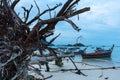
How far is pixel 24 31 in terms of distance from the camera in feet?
8.92

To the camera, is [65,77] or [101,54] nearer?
[65,77]

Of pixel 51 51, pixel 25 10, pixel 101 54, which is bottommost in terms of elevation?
pixel 101 54

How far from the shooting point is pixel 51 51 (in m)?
2.79

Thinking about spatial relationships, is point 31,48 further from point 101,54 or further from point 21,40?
point 101,54

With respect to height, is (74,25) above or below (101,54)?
above

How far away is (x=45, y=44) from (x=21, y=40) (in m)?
0.21

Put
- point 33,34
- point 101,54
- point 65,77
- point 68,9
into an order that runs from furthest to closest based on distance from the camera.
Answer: point 101,54 → point 65,77 → point 33,34 → point 68,9

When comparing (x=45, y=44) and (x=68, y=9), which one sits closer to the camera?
(x=68, y=9)

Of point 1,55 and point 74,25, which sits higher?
point 74,25

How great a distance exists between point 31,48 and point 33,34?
0.15m

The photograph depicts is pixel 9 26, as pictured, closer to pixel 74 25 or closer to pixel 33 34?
pixel 33 34

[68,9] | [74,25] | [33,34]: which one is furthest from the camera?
[33,34]

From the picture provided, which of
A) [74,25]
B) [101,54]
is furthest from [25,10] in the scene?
[101,54]

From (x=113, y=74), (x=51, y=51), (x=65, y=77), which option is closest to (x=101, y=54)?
(x=113, y=74)
